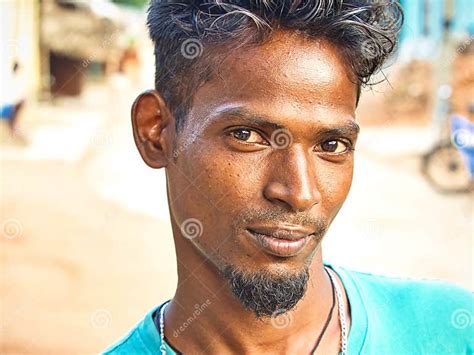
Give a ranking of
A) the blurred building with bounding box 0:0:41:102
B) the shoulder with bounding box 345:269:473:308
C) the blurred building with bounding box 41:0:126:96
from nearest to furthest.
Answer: the shoulder with bounding box 345:269:473:308, the blurred building with bounding box 0:0:41:102, the blurred building with bounding box 41:0:126:96

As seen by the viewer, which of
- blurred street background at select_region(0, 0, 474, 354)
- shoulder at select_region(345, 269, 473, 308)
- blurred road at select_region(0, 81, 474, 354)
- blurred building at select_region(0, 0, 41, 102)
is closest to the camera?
shoulder at select_region(345, 269, 473, 308)

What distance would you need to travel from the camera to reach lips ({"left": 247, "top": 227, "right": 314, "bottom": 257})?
1.59 m

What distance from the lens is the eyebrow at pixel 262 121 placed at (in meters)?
1.61

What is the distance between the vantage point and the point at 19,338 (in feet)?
19.5

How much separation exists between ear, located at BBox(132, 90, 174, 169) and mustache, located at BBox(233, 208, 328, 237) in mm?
364

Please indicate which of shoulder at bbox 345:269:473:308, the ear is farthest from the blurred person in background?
shoulder at bbox 345:269:473:308

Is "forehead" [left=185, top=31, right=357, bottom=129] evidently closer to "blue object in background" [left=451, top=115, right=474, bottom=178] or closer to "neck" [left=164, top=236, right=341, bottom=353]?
"neck" [left=164, top=236, right=341, bottom=353]

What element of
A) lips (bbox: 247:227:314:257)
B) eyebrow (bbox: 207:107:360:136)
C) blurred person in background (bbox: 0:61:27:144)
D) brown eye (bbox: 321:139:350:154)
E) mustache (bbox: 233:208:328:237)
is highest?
eyebrow (bbox: 207:107:360:136)

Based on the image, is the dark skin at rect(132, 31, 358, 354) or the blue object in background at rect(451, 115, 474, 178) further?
the blue object in background at rect(451, 115, 474, 178)

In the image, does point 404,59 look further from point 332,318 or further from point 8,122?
point 332,318

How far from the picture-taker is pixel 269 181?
1.61m

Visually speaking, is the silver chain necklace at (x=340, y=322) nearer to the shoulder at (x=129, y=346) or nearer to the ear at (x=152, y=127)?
the shoulder at (x=129, y=346)

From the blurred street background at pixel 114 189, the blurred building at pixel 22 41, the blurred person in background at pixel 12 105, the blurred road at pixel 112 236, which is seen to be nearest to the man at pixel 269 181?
the blurred street background at pixel 114 189

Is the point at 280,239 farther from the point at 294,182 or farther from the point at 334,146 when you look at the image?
the point at 334,146
